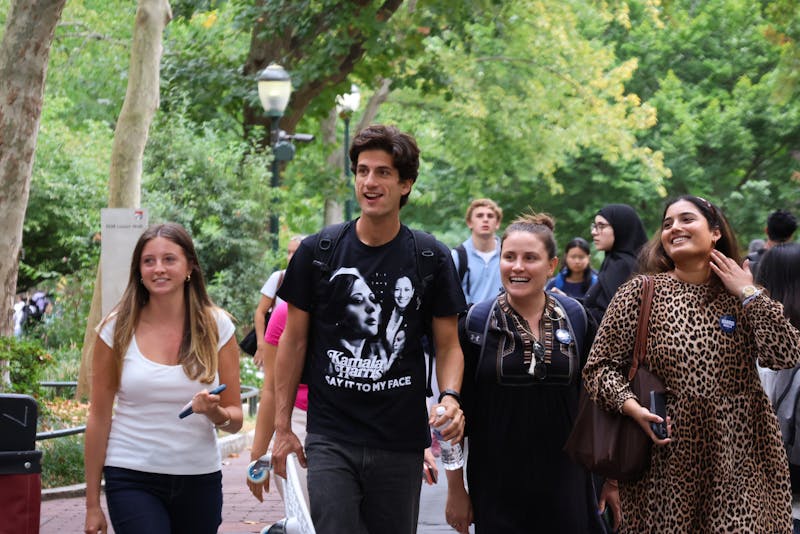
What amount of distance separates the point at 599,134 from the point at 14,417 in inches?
1257

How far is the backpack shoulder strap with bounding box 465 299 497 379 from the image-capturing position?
5.32 m

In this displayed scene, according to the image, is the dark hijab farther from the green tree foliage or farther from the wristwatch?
the green tree foliage

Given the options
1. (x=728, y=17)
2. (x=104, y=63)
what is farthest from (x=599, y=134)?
(x=104, y=63)

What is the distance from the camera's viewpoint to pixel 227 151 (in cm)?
2028

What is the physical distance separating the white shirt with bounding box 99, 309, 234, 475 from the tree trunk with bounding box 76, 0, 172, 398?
33.5ft

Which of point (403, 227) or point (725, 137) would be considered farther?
point (725, 137)

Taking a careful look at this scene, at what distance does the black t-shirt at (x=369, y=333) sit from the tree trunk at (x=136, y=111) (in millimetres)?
10546

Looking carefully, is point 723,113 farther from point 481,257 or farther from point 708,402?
point 708,402

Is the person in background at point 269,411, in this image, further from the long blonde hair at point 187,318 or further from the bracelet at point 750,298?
the bracelet at point 750,298

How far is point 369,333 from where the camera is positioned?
4.85 m

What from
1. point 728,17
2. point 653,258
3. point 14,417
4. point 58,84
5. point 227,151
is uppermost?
point 728,17

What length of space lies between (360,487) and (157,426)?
794mm

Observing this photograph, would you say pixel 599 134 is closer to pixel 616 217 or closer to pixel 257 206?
pixel 257 206

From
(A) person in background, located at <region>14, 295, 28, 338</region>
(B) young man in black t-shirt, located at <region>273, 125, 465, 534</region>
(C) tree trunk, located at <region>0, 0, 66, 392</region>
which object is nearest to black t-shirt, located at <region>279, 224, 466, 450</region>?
(B) young man in black t-shirt, located at <region>273, 125, 465, 534</region>
